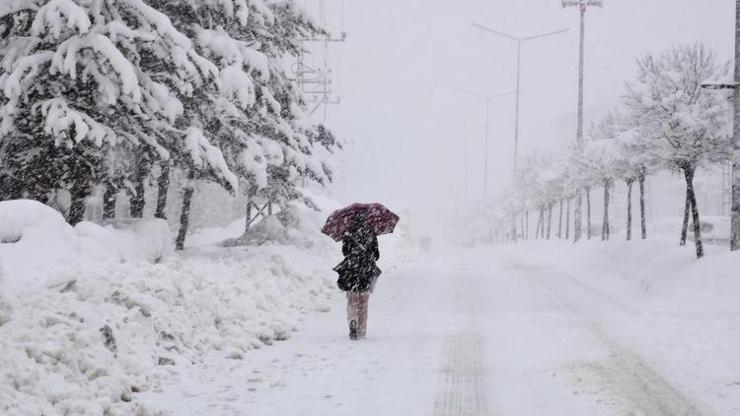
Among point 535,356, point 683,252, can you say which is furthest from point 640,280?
point 535,356

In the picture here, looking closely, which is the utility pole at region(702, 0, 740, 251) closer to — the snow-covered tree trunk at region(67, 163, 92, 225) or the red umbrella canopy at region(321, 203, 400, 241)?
the red umbrella canopy at region(321, 203, 400, 241)

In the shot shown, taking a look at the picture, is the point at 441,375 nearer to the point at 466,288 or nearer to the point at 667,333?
the point at 667,333

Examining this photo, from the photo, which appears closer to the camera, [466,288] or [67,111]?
[67,111]

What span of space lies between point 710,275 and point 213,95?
10323mm

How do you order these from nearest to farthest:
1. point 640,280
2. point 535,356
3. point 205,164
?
point 535,356
point 205,164
point 640,280

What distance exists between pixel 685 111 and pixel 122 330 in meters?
15.9

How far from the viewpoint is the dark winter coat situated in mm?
9336

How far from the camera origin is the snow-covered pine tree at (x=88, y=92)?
381 inches

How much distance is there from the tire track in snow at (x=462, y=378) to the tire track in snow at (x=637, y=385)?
3.86ft

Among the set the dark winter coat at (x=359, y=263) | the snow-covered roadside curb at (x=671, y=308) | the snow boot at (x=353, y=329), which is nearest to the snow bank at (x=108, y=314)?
the snow boot at (x=353, y=329)

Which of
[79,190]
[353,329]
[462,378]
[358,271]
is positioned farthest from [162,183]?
[462,378]

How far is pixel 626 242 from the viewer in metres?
23.4

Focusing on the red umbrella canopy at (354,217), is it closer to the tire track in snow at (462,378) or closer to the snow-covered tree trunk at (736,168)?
the tire track in snow at (462,378)

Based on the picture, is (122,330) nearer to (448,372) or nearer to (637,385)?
(448,372)
